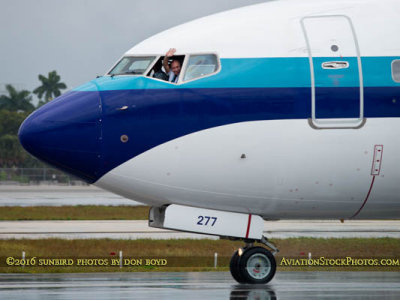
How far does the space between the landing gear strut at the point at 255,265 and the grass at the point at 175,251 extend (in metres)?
6.07

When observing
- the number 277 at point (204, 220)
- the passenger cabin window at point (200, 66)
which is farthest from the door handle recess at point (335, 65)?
the number 277 at point (204, 220)

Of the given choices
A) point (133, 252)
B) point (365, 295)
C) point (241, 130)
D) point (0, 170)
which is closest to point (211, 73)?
point (241, 130)

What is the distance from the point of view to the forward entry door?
17422 millimetres

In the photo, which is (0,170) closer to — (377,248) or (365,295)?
(377,248)

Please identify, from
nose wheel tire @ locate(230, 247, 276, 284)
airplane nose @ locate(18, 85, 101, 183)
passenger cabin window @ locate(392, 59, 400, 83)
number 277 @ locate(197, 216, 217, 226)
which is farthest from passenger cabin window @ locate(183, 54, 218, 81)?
nose wheel tire @ locate(230, 247, 276, 284)

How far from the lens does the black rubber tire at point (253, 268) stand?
18219 millimetres

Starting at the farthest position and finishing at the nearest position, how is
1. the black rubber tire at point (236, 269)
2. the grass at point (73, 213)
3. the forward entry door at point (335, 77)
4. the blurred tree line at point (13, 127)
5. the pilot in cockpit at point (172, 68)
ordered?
the blurred tree line at point (13, 127) < the grass at point (73, 213) < the black rubber tire at point (236, 269) < the pilot in cockpit at point (172, 68) < the forward entry door at point (335, 77)

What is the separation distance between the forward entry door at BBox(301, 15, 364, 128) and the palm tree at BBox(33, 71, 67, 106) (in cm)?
15513

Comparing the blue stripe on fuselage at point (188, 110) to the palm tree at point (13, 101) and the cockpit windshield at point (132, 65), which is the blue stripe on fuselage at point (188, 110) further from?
the palm tree at point (13, 101)

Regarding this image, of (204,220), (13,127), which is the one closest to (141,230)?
(204,220)

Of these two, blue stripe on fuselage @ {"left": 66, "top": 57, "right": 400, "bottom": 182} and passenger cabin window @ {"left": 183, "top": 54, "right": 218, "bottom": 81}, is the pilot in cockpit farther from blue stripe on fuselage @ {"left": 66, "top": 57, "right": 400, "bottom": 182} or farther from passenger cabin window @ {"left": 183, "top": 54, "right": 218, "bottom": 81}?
blue stripe on fuselage @ {"left": 66, "top": 57, "right": 400, "bottom": 182}

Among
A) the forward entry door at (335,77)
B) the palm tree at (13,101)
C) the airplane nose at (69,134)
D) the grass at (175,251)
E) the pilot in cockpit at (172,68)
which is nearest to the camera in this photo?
the airplane nose at (69,134)

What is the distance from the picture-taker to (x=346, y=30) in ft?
58.7

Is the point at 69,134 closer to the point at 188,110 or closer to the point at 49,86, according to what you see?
the point at 188,110
